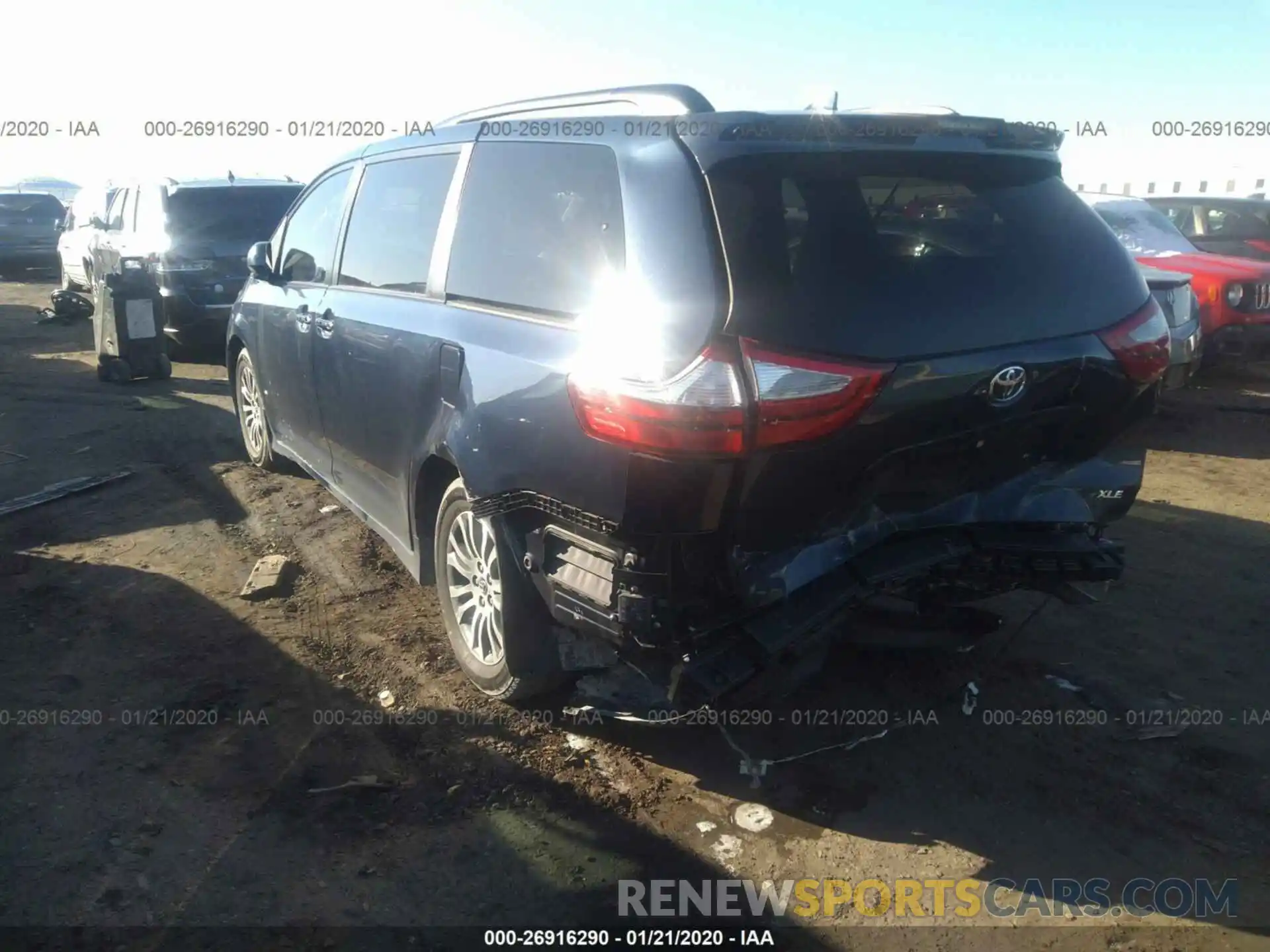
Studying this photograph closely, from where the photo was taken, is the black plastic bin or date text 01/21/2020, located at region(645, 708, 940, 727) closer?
date text 01/21/2020, located at region(645, 708, 940, 727)

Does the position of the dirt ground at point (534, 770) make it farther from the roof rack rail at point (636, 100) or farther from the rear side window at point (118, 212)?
the rear side window at point (118, 212)

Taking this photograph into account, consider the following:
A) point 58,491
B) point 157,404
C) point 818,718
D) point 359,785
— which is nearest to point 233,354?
point 58,491

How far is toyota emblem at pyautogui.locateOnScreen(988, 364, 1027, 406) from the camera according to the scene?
9.52 feet

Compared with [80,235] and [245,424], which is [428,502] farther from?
[80,235]

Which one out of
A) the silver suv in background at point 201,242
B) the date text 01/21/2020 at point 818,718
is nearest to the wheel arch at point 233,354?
the date text 01/21/2020 at point 818,718

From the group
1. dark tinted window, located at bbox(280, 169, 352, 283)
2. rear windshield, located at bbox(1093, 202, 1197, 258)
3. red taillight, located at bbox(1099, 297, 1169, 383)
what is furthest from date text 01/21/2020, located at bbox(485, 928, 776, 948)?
rear windshield, located at bbox(1093, 202, 1197, 258)

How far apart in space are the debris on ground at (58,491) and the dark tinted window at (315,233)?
6.76 ft

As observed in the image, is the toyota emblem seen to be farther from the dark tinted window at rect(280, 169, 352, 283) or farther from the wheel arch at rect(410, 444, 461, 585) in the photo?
the dark tinted window at rect(280, 169, 352, 283)

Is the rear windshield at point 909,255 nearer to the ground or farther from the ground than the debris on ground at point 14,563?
farther from the ground

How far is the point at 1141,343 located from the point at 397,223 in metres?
2.91

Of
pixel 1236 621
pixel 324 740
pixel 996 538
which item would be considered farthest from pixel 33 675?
pixel 1236 621

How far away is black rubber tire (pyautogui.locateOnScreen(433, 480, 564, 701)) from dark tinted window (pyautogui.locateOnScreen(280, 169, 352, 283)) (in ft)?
6.11

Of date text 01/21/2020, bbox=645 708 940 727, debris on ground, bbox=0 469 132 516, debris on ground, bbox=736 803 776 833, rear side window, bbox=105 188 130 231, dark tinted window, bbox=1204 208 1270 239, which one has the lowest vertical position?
debris on ground, bbox=0 469 132 516

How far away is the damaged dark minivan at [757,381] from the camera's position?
2693 millimetres
